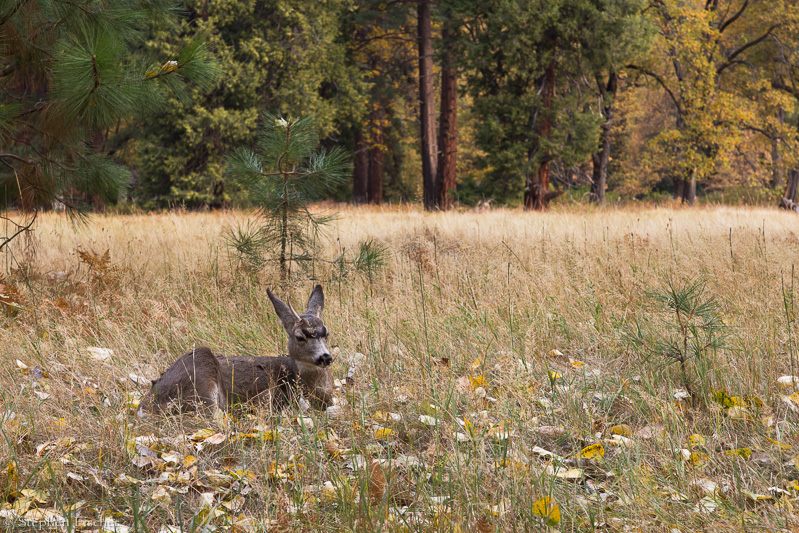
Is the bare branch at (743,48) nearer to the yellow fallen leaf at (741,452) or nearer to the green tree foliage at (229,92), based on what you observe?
the green tree foliage at (229,92)

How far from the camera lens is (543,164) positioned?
56.3 ft

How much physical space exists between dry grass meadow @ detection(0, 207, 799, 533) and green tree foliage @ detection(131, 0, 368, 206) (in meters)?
12.3

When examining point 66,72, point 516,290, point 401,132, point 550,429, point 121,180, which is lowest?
point 550,429

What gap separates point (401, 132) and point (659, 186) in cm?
2758

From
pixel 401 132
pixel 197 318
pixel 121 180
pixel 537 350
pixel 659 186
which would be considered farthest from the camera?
pixel 659 186

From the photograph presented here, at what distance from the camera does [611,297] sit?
18.0 ft

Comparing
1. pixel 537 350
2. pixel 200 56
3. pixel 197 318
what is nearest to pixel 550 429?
pixel 537 350

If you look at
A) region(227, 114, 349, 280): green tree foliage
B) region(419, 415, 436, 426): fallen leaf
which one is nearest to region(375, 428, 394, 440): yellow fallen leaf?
region(419, 415, 436, 426): fallen leaf

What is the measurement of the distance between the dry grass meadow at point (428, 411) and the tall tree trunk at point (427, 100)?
14377mm

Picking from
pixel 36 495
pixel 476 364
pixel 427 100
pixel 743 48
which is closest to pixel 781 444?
pixel 476 364

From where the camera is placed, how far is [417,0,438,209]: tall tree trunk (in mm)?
20188

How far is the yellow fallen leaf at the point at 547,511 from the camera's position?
93.0 inches

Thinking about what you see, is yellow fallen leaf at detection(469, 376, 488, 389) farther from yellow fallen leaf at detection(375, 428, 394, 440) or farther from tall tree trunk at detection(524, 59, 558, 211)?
tall tree trunk at detection(524, 59, 558, 211)

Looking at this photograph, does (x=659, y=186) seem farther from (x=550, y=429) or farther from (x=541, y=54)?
(x=550, y=429)
